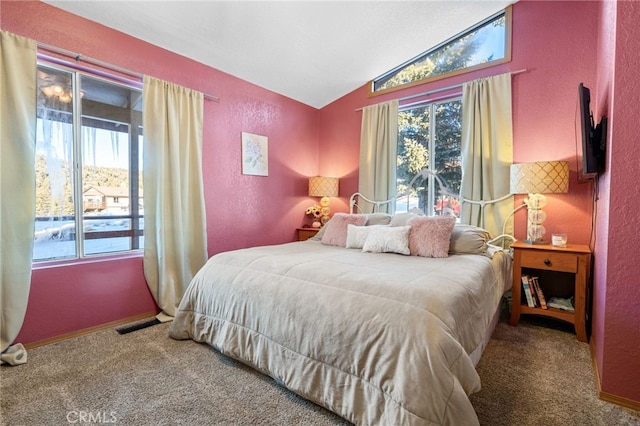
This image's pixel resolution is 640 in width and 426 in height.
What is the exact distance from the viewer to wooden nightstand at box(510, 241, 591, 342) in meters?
2.32

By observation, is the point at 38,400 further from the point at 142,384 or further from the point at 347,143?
the point at 347,143

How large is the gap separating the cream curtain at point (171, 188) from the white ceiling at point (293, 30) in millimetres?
471

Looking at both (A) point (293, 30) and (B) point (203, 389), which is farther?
(A) point (293, 30)

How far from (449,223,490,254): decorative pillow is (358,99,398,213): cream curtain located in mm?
1238

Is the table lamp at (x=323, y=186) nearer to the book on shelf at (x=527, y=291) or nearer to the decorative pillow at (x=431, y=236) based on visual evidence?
the decorative pillow at (x=431, y=236)

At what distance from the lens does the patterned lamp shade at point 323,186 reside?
4.09m

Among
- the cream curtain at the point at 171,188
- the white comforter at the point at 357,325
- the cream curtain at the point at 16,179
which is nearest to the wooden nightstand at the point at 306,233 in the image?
the cream curtain at the point at 171,188

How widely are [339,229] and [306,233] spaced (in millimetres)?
1132

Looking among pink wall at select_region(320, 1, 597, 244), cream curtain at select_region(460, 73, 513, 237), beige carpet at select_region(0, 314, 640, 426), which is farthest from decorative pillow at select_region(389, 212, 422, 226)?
beige carpet at select_region(0, 314, 640, 426)

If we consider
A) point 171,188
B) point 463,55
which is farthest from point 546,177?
point 171,188

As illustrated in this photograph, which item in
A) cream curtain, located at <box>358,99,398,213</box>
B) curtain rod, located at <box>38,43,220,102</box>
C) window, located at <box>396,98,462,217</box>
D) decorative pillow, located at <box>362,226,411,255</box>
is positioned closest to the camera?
curtain rod, located at <box>38,43,220,102</box>

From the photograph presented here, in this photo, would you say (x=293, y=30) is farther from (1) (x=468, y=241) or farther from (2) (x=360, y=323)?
(2) (x=360, y=323)

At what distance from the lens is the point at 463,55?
3.34m

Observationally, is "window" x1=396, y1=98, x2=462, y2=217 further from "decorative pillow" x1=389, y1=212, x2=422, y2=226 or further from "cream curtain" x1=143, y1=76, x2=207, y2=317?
"cream curtain" x1=143, y1=76, x2=207, y2=317
